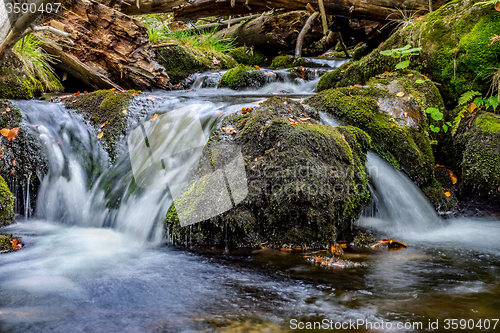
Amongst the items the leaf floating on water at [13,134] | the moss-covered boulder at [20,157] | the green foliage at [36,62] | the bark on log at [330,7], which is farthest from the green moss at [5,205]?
the bark on log at [330,7]

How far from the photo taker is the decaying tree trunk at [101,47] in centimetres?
626

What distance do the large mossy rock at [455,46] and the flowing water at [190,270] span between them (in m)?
1.84

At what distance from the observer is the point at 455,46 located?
15.4 ft

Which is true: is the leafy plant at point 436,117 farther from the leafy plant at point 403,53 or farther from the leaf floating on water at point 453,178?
the leafy plant at point 403,53

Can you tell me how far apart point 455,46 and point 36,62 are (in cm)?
674

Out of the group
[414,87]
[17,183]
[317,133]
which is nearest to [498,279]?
[317,133]

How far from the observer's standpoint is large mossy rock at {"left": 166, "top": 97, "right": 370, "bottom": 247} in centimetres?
305

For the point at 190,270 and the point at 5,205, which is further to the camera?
the point at 5,205

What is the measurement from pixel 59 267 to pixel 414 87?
15.3 feet

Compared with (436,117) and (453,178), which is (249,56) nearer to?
(436,117)

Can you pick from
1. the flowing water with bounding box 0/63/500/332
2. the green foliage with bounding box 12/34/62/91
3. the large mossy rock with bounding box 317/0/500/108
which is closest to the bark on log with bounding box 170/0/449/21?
the large mossy rock with bounding box 317/0/500/108

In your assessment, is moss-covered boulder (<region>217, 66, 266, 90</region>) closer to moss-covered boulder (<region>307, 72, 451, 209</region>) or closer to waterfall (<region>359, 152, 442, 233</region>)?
moss-covered boulder (<region>307, 72, 451, 209</region>)

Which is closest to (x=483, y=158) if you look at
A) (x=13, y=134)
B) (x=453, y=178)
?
(x=453, y=178)

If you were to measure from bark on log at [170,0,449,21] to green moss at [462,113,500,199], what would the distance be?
12.4 feet
